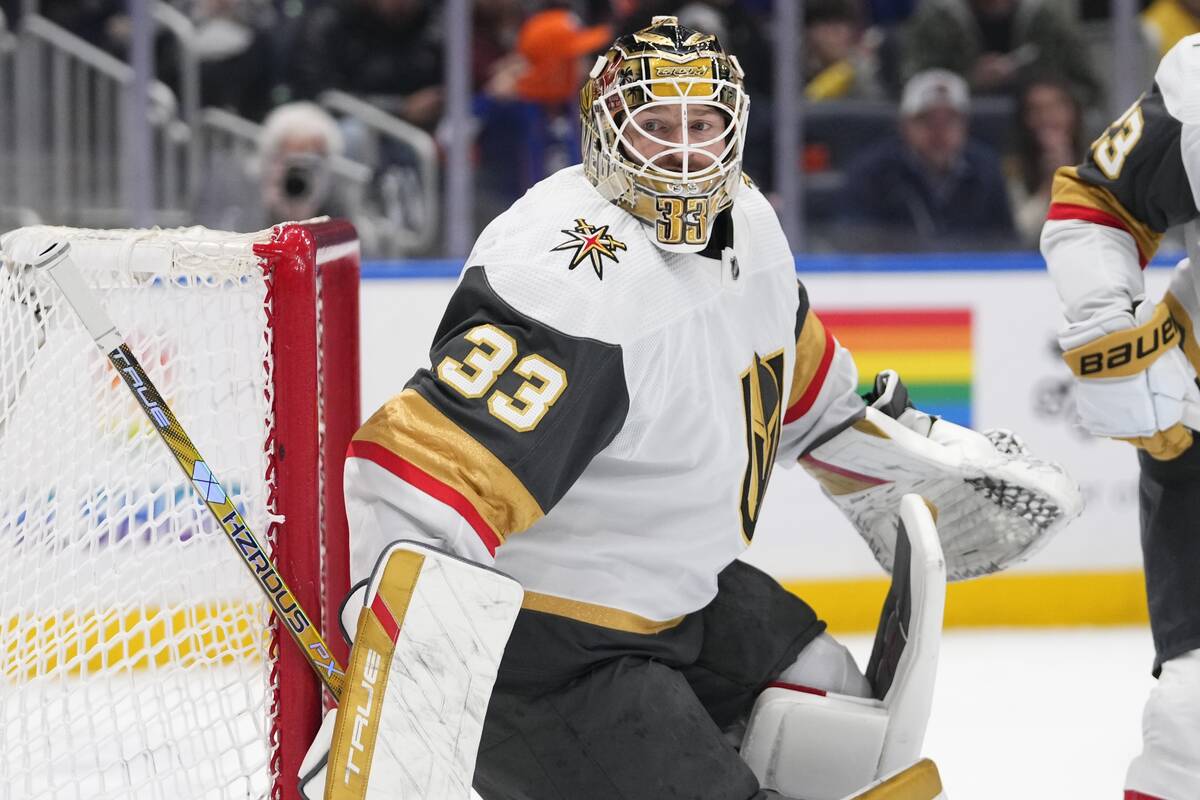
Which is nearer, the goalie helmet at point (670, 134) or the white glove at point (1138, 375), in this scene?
the goalie helmet at point (670, 134)

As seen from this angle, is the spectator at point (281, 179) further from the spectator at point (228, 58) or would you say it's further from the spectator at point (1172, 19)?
the spectator at point (1172, 19)

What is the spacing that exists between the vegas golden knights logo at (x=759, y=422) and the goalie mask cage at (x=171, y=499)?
1.67 feet

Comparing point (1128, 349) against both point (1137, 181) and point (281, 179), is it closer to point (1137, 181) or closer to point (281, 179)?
point (1137, 181)

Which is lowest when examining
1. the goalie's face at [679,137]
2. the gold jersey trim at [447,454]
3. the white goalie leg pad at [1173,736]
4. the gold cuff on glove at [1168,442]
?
the white goalie leg pad at [1173,736]

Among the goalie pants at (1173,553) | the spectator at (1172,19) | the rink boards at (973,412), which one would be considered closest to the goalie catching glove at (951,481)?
the goalie pants at (1173,553)

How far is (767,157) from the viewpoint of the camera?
4328 mm

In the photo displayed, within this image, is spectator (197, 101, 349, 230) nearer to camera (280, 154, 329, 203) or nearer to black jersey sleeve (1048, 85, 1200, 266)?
camera (280, 154, 329, 203)

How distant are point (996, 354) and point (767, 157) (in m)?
0.89

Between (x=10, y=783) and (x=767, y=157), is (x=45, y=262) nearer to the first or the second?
(x=10, y=783)

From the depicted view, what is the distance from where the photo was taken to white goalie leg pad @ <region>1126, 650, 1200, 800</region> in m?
1.99

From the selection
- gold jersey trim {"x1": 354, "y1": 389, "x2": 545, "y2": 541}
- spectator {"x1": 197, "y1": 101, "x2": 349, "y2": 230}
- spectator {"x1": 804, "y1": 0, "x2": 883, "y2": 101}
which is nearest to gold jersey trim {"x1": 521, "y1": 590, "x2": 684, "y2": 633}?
gold jersey trim {"x1": 354, "y1": 389, "x2": 545, "y2": 541}

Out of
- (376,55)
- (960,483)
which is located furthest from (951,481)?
(376,55)

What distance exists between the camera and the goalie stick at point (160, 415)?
172cm

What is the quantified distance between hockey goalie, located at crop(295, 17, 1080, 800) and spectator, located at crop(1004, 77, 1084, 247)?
251cm
